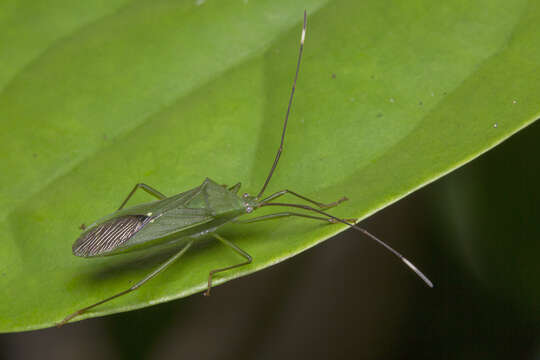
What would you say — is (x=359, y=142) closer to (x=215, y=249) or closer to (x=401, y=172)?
(x=401, y=172)

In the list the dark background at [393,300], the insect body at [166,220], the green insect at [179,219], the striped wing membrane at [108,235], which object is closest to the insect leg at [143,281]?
the green insect at [179,219]

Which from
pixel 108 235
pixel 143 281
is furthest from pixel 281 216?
pixel 108 235

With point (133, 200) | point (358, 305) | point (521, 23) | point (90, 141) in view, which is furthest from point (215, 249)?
point (521, 23)

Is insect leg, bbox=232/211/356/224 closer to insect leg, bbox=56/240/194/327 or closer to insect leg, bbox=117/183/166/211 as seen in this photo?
insect leg, bbox=56/240/194/327

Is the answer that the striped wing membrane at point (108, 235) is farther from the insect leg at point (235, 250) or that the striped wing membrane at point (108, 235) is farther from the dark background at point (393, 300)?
the dark background at point (393, 300)

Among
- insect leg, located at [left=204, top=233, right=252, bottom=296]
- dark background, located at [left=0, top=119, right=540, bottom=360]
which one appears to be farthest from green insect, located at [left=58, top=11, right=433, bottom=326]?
dark background, located at [left=0, top=119, right=540, bottom=360]

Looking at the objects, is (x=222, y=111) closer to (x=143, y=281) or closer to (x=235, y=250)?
(x=235, y=250)

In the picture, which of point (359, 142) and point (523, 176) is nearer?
point (359, 142)
